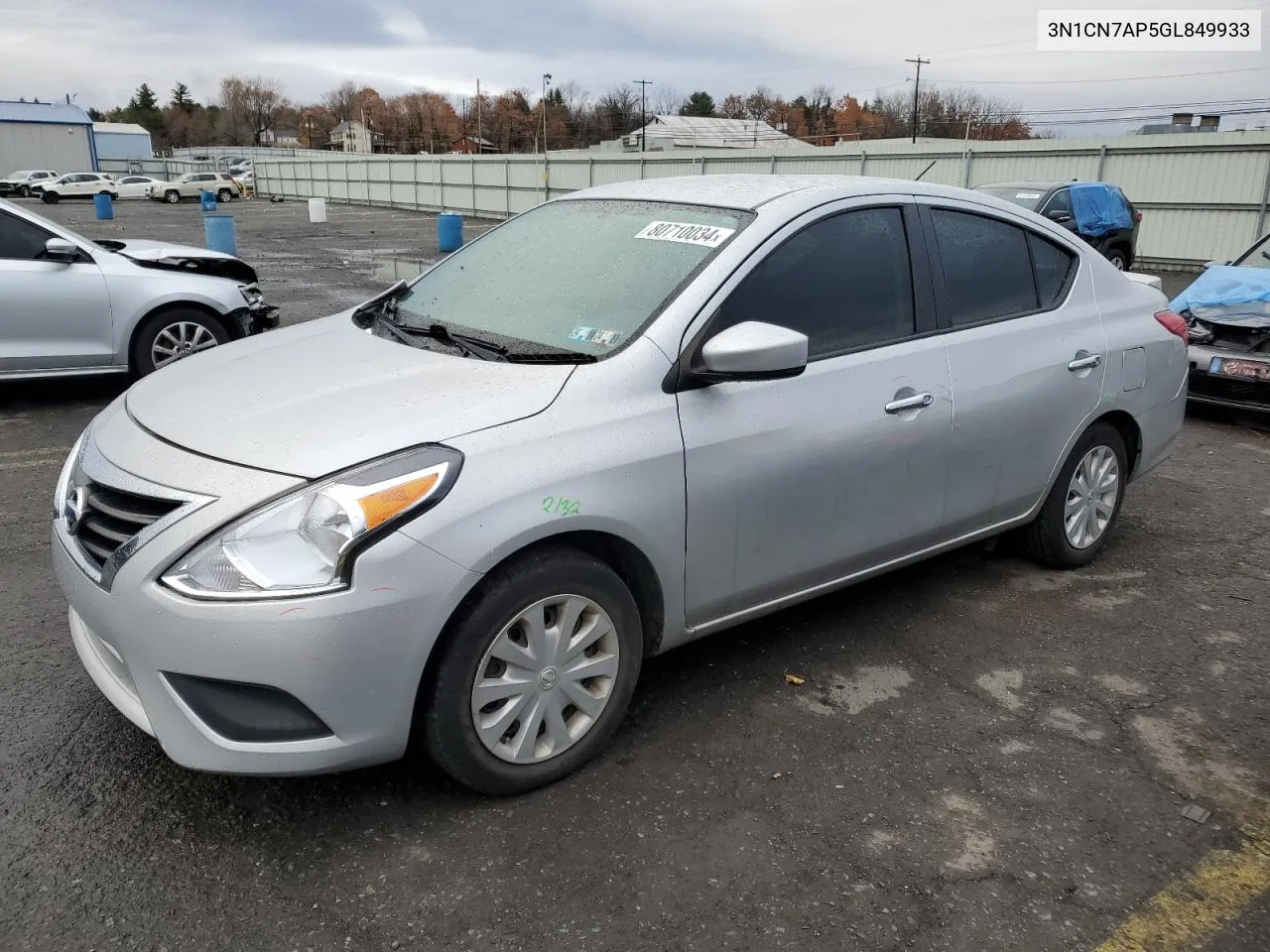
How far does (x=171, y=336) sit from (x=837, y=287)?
5970 mm

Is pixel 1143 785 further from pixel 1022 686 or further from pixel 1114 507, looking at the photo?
pixel 1114 507

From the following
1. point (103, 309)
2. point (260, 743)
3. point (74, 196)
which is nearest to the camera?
point (260, 743)

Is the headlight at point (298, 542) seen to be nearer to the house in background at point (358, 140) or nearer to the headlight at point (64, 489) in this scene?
the headlight at point (64, 489)

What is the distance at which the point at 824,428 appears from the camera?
10.8 ft

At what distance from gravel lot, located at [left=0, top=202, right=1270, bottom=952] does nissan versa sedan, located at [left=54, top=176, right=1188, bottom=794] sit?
0.92 ft

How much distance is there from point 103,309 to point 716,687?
236 inches

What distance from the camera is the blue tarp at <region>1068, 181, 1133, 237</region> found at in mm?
13852

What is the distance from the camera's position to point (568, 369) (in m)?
2.91

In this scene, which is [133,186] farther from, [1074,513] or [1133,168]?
[1074,513]

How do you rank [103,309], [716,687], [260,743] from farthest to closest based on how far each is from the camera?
[103,309]
[716,687]
[260,743]

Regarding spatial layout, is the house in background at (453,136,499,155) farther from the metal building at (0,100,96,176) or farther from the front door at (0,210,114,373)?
the front door at (0,210,114,373)

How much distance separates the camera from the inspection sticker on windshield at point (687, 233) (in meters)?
3.30

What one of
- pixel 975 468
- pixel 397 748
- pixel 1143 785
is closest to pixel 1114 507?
pixel 975 468

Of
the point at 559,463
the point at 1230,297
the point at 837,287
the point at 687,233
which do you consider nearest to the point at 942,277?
the point at 837,287
